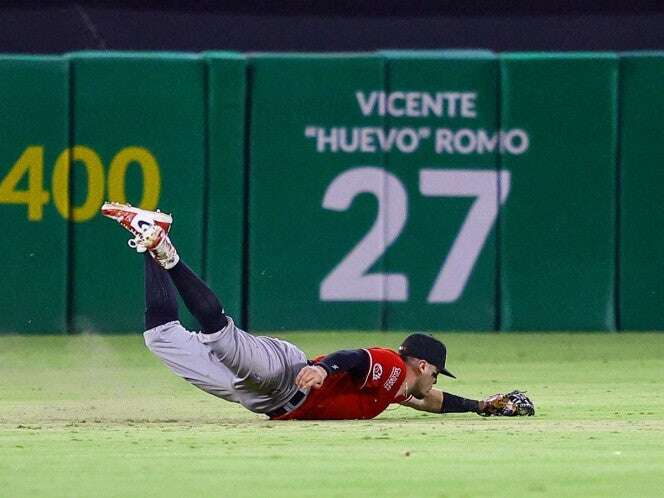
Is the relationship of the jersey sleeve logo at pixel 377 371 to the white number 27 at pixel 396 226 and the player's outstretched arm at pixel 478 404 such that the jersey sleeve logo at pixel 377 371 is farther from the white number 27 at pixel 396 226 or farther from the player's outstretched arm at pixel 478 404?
the white number 27 at pixel 396 226

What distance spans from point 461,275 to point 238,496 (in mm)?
6728

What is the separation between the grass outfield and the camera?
18.1 feet

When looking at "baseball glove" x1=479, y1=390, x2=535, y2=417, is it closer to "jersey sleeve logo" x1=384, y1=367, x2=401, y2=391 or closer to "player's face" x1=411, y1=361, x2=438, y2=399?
"player's face" x1=411, y1=361, x2=438, y2=399

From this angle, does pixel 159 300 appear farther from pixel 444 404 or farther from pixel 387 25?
pixel 387 25

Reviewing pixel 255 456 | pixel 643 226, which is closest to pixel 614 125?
pixel 643 226

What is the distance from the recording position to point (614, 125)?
39.0 ft

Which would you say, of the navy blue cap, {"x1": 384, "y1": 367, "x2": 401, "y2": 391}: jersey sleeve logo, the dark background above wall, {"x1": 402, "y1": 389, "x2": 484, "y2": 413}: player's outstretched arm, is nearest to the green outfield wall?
the dark background above wall

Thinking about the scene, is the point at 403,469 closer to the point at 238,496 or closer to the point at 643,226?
the point at 238,496

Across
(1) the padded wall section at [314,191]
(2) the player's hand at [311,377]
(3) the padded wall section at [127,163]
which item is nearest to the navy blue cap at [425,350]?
(2) the player's hand at [311,377]

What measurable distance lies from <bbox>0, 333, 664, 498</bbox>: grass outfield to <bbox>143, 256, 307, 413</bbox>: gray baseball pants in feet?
0.52

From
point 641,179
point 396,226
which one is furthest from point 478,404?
point 641,179

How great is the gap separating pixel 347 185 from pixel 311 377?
497 centimetres

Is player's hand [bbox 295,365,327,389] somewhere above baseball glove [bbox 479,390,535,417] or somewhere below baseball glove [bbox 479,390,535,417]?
above

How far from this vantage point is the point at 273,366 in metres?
7.45
